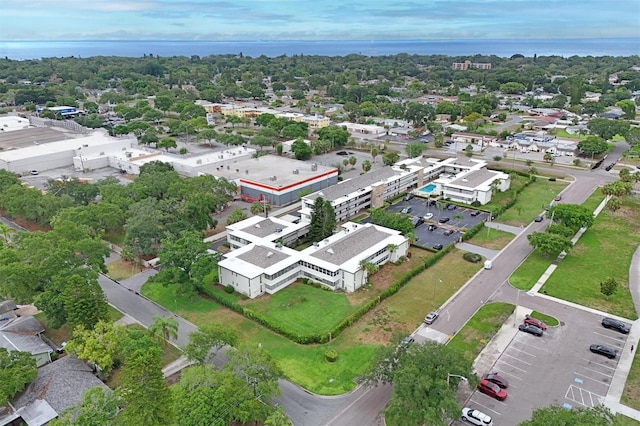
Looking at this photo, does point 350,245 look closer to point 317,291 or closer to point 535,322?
point 317,291

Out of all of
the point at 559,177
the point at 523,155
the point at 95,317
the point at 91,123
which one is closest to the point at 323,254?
the point at 95,317

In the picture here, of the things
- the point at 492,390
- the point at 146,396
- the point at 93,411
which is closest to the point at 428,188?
the point at 492,390

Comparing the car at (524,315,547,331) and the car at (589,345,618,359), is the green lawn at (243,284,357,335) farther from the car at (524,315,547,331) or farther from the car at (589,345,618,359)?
the car at (589,345,618,359)

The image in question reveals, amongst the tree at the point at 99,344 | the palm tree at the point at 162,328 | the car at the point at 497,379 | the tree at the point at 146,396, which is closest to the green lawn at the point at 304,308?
the palm tree at the point at 162,328

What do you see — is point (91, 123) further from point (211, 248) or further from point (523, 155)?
point (523, 155)

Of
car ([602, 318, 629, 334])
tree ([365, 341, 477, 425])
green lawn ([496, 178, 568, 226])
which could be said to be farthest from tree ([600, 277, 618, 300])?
tree ([365, 341, 477, 425])

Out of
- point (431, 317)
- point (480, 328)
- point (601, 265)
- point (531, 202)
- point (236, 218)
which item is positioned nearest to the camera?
point (480, 328)

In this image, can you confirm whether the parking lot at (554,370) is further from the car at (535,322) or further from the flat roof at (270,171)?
the flat roof at (270,171)
